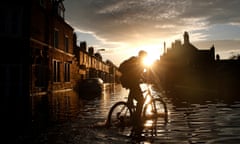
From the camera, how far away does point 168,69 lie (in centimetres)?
8106

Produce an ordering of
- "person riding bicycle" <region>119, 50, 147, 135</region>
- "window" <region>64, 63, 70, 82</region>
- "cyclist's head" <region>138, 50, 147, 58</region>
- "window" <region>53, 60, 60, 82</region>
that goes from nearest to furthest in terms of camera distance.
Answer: "person riding bicycle" <region>119, 50, 147, 135</region>, "cyclist's head" <region>138, 50, 147, 58</region>, "window" <region>53, 60, 60, 82</region>, "window" <region>64, 63, 70, 82</region>

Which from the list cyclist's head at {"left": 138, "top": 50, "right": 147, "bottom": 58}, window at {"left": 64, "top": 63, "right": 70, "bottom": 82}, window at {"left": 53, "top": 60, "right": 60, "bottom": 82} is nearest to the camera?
cyclist's head at {"left": 138, "top": 50, "right": 147, "bottom": 58}

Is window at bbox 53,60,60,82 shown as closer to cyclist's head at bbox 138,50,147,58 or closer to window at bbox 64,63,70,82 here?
window at bbox 64,63,70,82

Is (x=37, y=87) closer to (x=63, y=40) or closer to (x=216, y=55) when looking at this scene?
(x=63, y=40)

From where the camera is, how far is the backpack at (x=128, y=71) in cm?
1102

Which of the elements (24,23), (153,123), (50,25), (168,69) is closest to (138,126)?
(153,123)

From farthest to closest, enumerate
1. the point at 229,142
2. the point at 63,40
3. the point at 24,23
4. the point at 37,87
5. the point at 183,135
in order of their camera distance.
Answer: the point at 63,40
the point at 37,87
the point at 24,23
the point at 183,135
the point at 229,142

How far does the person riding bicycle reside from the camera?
35.9 feet

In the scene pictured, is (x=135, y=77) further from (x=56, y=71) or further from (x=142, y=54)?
(x=56, y=71)

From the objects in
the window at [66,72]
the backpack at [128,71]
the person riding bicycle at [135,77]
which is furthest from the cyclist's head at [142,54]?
the window at [66,72]

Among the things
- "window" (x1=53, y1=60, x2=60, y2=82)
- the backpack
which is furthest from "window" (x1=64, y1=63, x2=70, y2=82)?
the backpack

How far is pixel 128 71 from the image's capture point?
11062 millimetres

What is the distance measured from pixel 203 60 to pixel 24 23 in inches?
2418

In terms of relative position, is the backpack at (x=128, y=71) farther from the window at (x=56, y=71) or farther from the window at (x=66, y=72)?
the window at (x=66, y=72)
